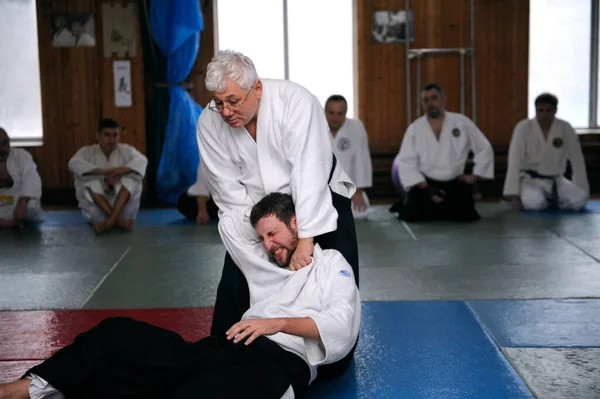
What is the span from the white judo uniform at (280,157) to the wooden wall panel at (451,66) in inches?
207

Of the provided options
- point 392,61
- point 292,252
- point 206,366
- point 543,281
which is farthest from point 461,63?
point 206,366

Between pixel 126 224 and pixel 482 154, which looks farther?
pixel 482 154

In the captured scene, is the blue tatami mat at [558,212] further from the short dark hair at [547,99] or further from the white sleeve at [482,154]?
the short dark hair at [547,99]

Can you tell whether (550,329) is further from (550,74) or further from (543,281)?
(550,74)

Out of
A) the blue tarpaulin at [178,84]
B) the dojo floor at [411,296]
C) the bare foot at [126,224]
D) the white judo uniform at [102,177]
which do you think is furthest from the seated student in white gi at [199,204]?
the blue tarpaulin at [178,84]

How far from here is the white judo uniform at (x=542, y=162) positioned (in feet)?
23.3

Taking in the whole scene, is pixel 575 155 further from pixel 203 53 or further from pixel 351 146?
pixel 203 53

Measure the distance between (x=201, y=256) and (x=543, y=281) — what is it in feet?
7.25

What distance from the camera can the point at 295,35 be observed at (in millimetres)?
8172

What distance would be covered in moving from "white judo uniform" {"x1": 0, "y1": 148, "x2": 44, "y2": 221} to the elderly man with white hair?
13.2ft

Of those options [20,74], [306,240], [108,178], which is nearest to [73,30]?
[20,74]

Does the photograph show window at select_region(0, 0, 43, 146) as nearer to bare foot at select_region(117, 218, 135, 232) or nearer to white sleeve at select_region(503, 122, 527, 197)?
bare foot at select_region(117, 218, 135, 232)

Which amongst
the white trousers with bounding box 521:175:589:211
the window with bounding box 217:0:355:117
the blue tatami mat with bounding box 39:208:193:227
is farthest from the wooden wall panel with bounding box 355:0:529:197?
the blue tatami mat with bounding box 39:208:193:227

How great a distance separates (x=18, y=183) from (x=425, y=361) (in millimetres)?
4706
